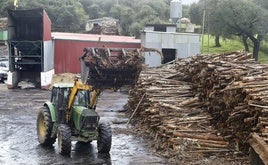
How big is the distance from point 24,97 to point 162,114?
16.1 m

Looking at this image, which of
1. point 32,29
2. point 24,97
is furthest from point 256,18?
point 24,97

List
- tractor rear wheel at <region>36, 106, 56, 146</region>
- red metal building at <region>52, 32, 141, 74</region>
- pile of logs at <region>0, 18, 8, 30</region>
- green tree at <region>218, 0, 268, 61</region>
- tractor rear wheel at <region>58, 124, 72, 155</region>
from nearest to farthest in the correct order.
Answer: tractor rear wheel at <region>58, 124, 72, 155</region> → tractor rear wheel at <region>36, 106, 56, 146</region> → red metal building at <region>52, 32, 141, 74</region> → green tree at <region>218, 0, 268, 61</region> → pile of logs at <region>0, 18, 8, 30</region>

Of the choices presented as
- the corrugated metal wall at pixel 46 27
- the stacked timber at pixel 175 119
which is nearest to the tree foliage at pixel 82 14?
the corrugated metal wall at pixel 46 27

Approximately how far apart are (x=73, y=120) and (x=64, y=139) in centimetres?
115

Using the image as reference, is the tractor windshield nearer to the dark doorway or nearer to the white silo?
the dark doorway

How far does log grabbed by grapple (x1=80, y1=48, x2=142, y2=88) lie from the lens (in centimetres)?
2969

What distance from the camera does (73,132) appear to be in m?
14.7

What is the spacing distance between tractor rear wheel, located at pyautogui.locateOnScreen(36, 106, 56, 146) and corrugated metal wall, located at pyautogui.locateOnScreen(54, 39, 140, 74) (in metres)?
23.3

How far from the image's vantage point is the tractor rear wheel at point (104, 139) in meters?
14.3

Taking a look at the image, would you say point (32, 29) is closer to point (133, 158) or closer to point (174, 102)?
point (174, 102)

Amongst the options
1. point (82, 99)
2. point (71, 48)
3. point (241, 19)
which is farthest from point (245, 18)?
point (82, 99)

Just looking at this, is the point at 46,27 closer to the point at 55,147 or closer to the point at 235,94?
the point at 55,147

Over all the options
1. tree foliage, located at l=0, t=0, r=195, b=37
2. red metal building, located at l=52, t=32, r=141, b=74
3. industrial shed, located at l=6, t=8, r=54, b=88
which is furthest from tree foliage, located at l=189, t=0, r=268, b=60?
industrial shed, located at l=6, t=8, r=54, b=88

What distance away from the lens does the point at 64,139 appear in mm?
13711
